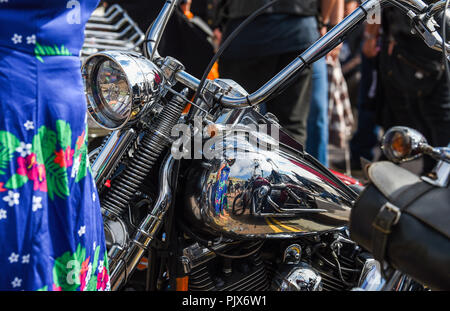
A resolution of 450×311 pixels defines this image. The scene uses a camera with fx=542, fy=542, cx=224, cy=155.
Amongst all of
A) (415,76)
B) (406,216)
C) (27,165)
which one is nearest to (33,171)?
(27,165)

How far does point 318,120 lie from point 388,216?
2012mm

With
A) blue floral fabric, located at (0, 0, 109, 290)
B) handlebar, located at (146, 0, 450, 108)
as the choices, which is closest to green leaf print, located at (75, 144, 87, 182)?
blue floral fabric, located at (0, 0, 109, 290)

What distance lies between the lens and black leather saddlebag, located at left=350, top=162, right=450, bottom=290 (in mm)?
872

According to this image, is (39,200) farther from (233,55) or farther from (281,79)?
(233,55)

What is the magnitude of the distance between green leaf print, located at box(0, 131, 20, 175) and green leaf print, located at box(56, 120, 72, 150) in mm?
85

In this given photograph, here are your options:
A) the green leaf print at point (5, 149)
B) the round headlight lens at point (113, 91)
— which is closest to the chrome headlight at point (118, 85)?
the round headlight lens at point (113, 91)

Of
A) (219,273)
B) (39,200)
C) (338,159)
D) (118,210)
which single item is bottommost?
(338,159)

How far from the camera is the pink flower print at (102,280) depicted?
116 centimetres

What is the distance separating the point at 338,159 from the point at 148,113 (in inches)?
146

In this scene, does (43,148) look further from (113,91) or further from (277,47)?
(277,47)

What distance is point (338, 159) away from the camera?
484cm

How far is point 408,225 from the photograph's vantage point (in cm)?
89

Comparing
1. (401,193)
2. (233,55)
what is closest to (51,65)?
(401,193)
